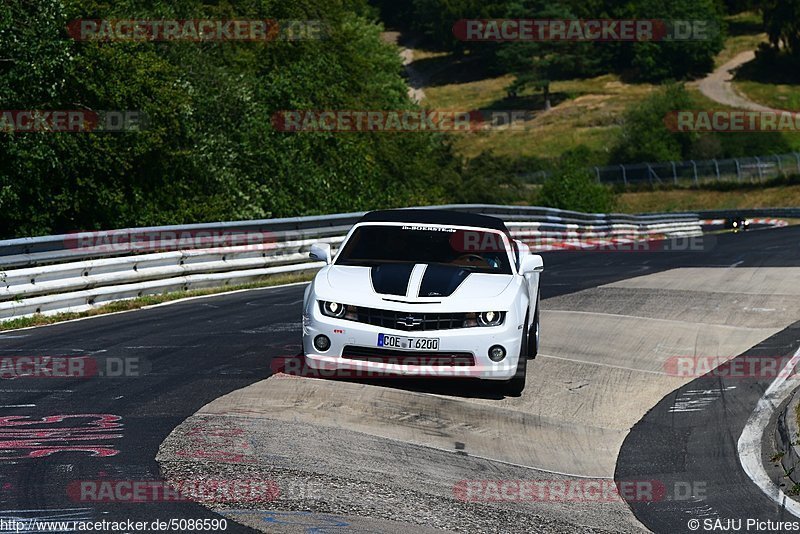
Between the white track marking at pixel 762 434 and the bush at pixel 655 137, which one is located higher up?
the white track marking at pixel 762 434

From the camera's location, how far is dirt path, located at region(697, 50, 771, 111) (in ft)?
340

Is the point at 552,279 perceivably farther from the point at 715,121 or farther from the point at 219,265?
the point at 715,121

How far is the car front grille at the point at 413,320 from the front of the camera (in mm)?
9602

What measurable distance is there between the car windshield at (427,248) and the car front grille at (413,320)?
36.9 inches

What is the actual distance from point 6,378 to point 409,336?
3.77 meters

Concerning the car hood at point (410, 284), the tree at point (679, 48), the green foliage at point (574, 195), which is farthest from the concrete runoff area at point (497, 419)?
the tree at point (679, 48)

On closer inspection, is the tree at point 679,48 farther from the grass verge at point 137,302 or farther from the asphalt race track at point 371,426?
the asphalt race track at point 371,426

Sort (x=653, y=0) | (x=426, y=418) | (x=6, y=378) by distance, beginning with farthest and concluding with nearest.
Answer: (x=653, y=0) < (x=6, y=378) < (x=426, y=418)

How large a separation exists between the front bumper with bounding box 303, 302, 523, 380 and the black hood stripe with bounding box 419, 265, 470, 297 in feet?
1.29

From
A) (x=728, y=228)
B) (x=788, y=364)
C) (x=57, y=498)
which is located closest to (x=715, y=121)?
(x=728, y=228)

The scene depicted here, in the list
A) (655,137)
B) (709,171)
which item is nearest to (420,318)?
(709,171)

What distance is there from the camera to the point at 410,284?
389 inches

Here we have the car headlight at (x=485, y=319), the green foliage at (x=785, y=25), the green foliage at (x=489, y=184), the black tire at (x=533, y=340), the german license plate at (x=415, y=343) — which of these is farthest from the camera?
the green foliage at (x=785, y=25)

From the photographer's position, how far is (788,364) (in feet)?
38.7
